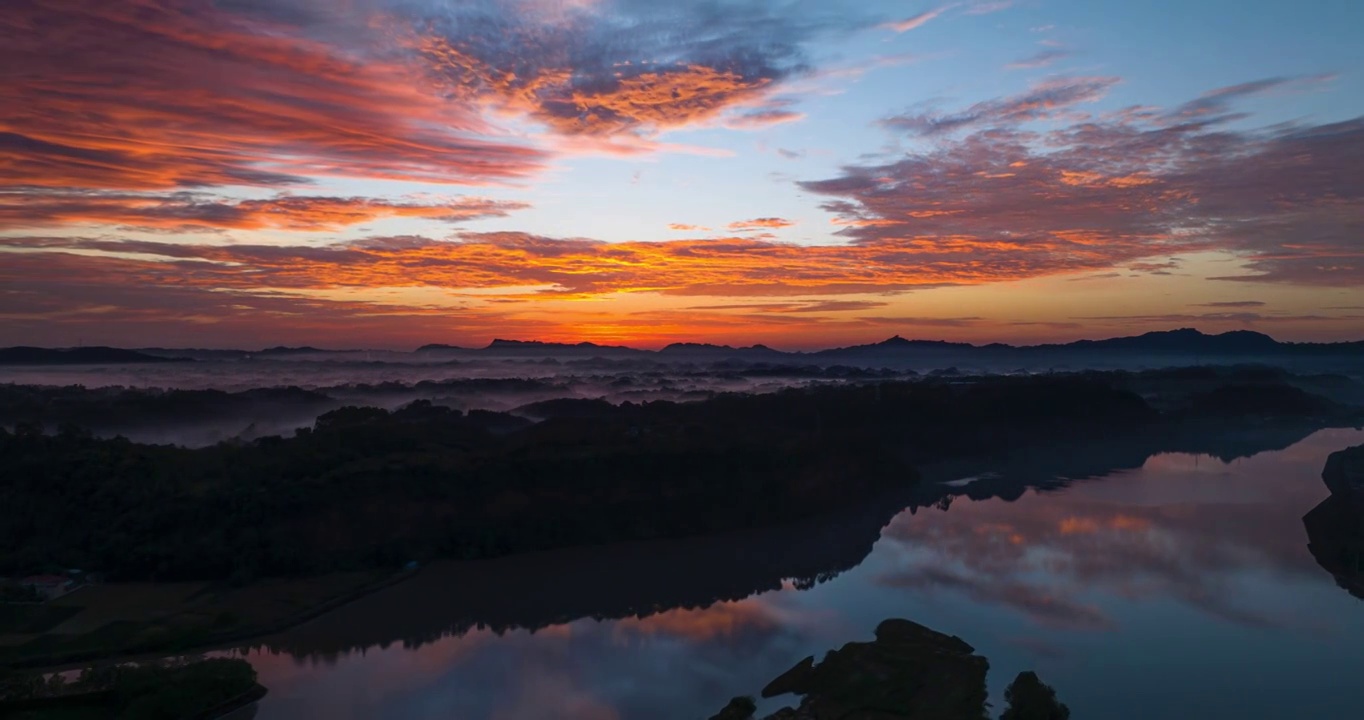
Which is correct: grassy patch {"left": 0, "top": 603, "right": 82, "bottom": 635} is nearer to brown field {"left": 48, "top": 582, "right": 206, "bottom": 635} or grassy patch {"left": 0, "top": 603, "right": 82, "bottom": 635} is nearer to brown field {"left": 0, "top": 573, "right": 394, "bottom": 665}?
brown field {"left": 0, "top": 573, "right": 394, "bottom": 665}

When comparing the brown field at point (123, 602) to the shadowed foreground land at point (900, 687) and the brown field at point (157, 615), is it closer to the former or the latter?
the brown field at point (157, 615)

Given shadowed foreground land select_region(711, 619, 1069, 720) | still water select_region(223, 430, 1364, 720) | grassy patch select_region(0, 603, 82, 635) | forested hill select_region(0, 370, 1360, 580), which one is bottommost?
still water select_region(223, 430, 1364, 720)

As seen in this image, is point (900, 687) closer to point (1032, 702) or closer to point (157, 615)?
point (1032, 702)

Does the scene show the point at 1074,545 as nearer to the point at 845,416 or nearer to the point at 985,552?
the point at 985,552

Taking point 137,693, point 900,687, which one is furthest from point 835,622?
point 137,693

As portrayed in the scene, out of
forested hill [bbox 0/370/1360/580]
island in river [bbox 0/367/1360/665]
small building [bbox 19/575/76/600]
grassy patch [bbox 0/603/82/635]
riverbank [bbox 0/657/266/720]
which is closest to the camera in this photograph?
riverbank [bbox 0/657/266/720]

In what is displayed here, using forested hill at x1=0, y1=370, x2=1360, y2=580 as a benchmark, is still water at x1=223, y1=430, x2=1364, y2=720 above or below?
below

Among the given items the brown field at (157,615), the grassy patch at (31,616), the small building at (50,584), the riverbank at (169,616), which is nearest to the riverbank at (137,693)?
the riverbank at (169,616)

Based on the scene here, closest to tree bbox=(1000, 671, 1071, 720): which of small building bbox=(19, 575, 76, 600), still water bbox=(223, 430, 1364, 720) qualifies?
still water bbox=(223, 430, 1364, 720)
